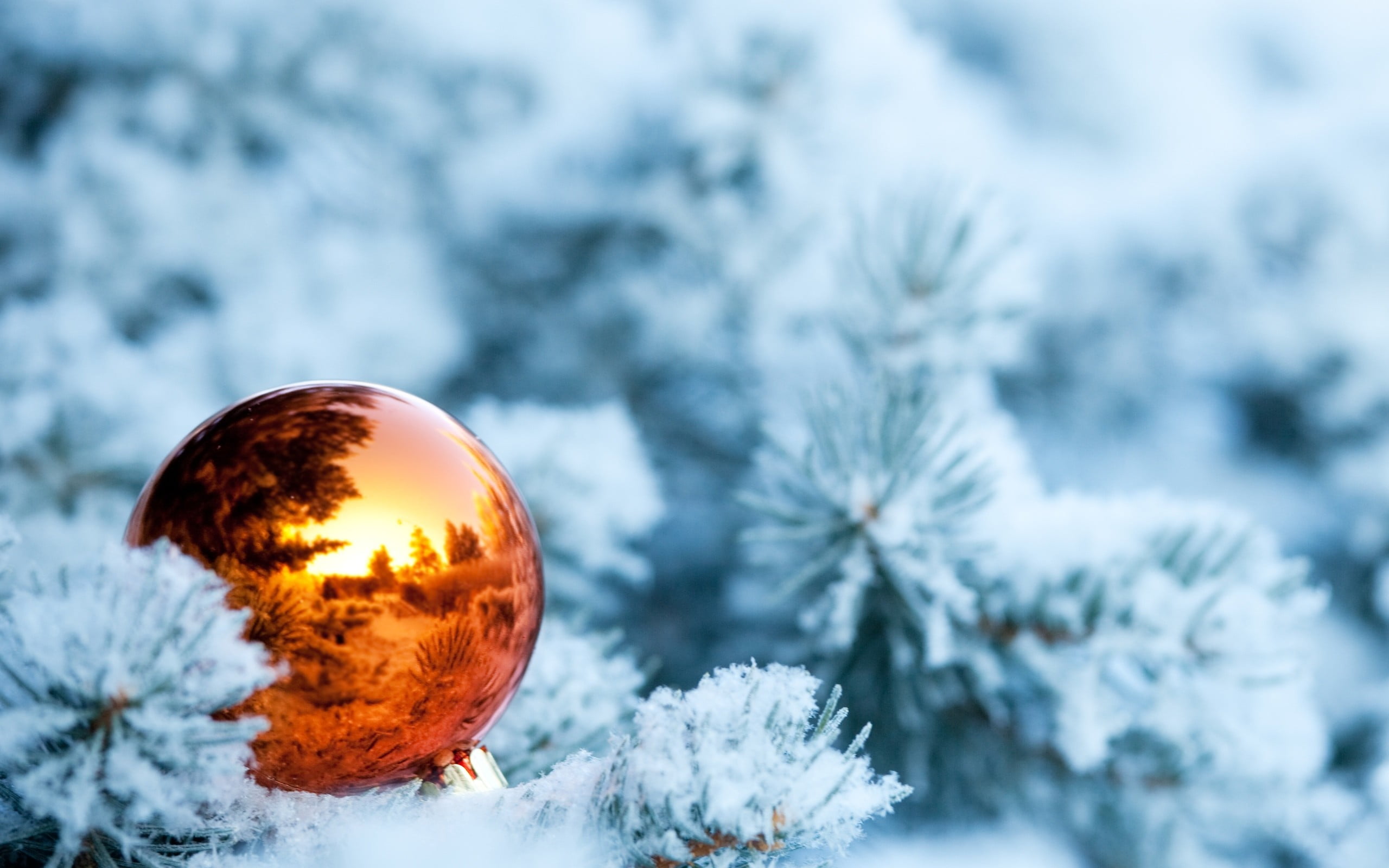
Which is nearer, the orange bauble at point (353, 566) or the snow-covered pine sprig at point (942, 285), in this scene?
the orange bauble at point (353, 566)

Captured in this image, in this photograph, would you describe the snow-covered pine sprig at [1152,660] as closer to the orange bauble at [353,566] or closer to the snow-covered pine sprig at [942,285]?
the snow-covered pine sprig at [942,285]

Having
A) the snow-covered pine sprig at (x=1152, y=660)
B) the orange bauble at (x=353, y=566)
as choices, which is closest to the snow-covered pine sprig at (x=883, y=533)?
the snow-covered pine sprig at (x=1152, y=660)

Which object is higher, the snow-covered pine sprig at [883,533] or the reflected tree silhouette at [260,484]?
the snow-covered pine sprig at [883,533]

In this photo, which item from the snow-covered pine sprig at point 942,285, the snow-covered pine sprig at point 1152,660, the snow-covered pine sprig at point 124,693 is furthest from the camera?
the snow-covered pine sprig at point 942,285

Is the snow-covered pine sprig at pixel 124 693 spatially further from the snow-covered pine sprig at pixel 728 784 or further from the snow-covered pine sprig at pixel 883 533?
the snow-covered pine sprig at pixel 883 533

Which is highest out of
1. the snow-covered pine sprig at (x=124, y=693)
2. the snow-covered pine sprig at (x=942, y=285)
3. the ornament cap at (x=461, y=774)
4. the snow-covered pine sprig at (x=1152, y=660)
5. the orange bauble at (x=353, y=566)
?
the snow-covered pine sprig at (x=942, y=285)

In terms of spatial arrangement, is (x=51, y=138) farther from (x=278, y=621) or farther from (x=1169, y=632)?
(x=1169, y=632)

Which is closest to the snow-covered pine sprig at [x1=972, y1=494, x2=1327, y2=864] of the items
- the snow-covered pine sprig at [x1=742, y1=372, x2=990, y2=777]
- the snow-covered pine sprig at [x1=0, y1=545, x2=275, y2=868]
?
the snow-covered pine sprig at [x1=742, y1=372, x2=990, y2=777]

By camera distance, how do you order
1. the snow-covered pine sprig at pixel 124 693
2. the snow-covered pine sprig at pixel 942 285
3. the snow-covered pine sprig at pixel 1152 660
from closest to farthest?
the snow-covered pine sprig at pixel 124 693
the snow-covered pine sprig at pixel 1152 660
the snow-covered pine sprig at pixel 942 285
